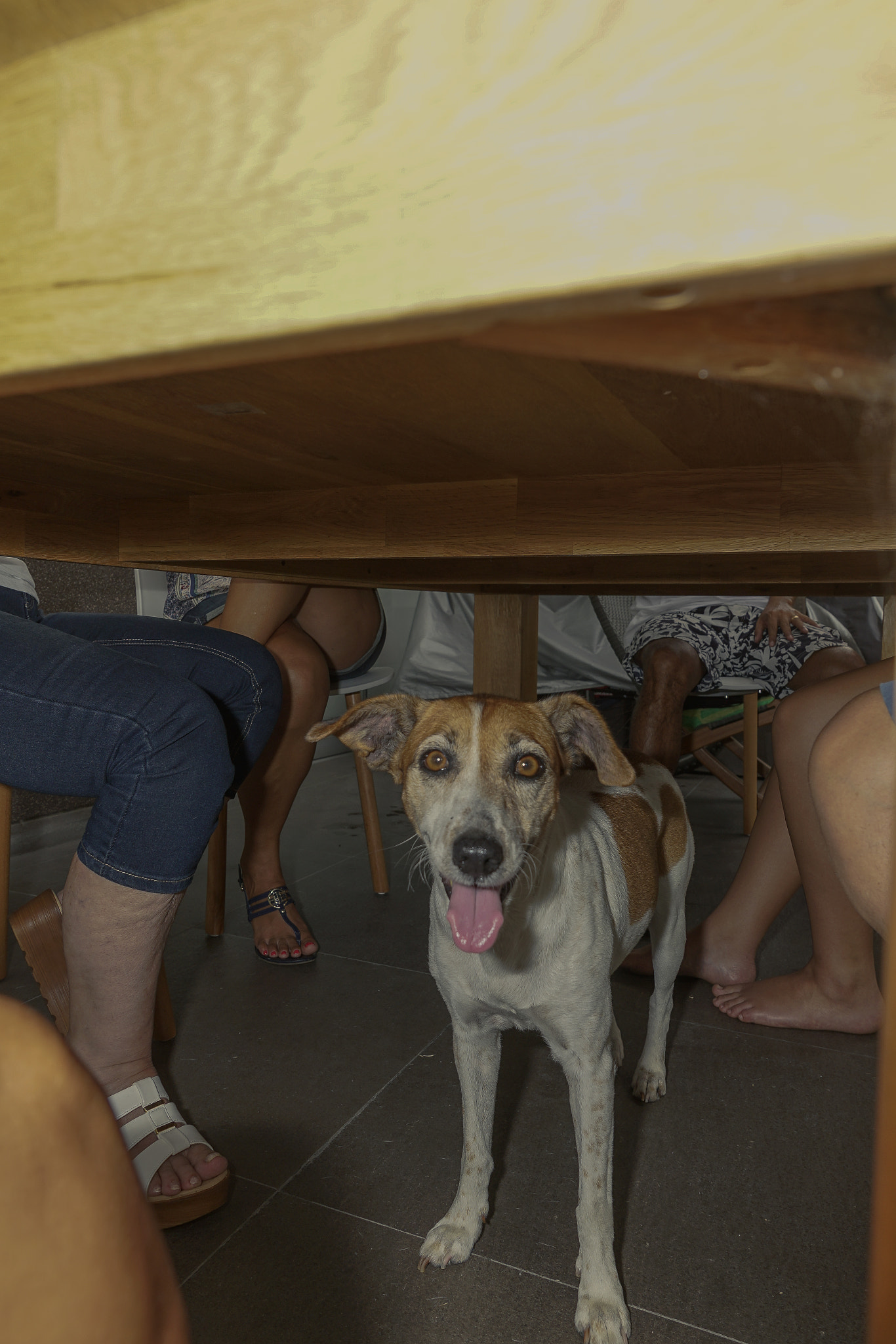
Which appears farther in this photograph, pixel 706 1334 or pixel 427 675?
pixel 427 675

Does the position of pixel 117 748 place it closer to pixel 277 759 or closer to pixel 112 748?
pixel 112 748

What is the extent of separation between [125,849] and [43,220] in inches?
35.5

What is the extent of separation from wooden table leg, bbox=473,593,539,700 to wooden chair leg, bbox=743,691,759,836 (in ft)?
5.32

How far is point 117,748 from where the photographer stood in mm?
1125

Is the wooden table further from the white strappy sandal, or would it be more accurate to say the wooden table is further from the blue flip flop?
the blue flip flop

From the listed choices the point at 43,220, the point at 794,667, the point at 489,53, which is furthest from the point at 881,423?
the point at 794,667

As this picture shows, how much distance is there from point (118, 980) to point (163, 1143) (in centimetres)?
27

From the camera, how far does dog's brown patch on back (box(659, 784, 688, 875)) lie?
1.69 meters

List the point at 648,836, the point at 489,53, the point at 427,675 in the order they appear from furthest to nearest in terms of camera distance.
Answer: the point at 427,675
the point at 648,836
the point at 489,53

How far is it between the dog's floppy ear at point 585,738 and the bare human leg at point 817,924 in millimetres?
475

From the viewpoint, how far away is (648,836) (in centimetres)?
158

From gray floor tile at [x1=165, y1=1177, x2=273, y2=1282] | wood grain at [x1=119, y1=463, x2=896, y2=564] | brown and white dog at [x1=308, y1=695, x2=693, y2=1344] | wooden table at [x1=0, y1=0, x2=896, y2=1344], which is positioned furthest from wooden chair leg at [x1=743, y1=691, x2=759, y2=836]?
wooden table at [x1=0, y1=0, x2=896, y2=1344]

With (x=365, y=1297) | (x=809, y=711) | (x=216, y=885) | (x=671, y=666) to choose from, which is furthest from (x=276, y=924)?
(x=671, y=666)

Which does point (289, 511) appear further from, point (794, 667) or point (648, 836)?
point (794, 667)
